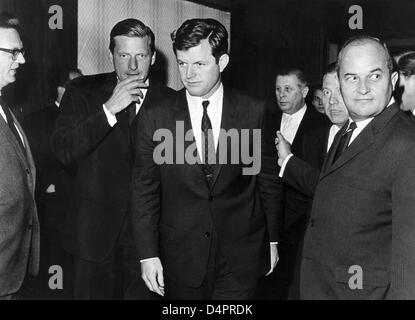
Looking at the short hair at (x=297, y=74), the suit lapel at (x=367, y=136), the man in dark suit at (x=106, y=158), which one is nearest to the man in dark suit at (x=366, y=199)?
the suit lapel at (x=367, y=136)

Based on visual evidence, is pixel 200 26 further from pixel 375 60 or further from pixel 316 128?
pixel 316 128

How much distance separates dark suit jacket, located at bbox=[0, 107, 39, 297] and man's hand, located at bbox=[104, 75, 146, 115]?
0.44m

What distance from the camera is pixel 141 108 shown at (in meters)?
2.37

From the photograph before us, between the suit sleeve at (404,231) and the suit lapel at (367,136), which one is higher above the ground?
the suit lapel at (367,136)

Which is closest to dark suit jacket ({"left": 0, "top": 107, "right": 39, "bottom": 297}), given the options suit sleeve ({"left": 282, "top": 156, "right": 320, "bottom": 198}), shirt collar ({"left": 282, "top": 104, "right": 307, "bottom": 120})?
suit sleeve ({"left": 282, "top": 156, "right": 320, "bottom": 198})

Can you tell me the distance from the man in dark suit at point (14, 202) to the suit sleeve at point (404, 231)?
4.15 ft

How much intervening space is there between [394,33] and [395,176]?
3.72 metres

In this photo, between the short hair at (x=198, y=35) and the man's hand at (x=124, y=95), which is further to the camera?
the man's hand at (x=124, y=95)

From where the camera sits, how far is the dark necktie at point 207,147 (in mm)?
2014

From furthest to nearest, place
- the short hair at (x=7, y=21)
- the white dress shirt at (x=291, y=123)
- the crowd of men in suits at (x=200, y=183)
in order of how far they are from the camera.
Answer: the white dress shirt at (x=291, y=123)
the short hair at (x=7, y=21)
the crowd of men in suits at (x=200, y=183)

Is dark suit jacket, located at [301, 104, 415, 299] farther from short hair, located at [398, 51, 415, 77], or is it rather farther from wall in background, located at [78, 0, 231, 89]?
wall in background, located at [78, 0, 231, 89]

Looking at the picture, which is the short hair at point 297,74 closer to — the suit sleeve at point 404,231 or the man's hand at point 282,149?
the man's hand at point 282,149

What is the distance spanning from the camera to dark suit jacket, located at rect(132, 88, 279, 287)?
1.99 meters

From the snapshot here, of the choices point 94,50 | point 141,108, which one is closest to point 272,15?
point 94,50
